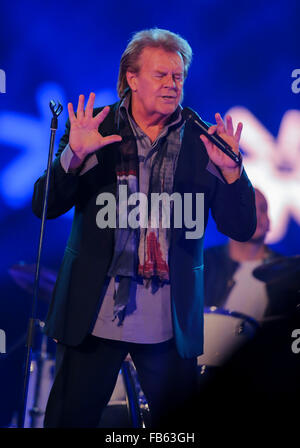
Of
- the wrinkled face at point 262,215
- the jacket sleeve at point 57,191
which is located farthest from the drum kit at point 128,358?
the jacket sleeve at point 57,191

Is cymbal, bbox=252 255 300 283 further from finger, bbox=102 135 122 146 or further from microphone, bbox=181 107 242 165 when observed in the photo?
finger, bbox=102 135 122 146

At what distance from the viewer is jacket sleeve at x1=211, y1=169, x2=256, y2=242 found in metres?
1.56

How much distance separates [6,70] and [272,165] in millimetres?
1614

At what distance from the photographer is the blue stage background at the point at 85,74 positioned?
2.71 metres

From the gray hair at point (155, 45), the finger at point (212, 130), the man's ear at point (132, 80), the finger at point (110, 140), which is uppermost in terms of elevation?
the gray hair at point (155, 45)

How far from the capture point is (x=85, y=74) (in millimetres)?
2801

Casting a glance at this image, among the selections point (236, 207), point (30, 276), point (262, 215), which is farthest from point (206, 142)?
point (262, 215)

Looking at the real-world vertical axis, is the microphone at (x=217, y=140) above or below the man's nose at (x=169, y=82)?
below

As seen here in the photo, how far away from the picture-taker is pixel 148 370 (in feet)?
4.98

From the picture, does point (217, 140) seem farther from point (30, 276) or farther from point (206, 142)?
point (30, 276)

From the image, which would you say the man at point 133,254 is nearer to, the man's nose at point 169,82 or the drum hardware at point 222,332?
the man's nose at point 169,82

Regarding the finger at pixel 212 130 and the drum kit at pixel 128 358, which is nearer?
the finger at pixel 212 130

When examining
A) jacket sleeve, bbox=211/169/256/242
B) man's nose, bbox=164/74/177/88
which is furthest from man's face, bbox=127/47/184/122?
jacket sleeve, bbox=211/169/256/242

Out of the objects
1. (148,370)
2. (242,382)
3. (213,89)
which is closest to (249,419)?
(242,382)
